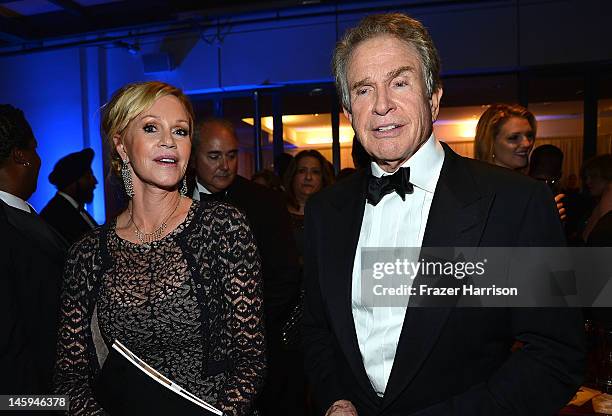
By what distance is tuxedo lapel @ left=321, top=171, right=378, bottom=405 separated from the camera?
4.74 feet

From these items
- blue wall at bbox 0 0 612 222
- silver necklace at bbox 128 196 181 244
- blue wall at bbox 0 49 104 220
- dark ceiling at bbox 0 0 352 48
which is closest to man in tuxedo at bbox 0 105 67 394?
silver necklace at bbox 128 196 181 244

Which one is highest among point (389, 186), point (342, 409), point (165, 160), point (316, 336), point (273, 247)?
point (165, 160)

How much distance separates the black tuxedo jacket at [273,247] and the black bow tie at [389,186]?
1.30m

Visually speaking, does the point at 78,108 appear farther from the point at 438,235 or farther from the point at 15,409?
the point at 438,235

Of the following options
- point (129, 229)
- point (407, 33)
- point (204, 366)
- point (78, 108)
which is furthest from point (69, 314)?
point (78, 108)

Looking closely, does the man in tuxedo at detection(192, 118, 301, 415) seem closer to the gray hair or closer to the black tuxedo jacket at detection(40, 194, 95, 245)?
the gray hair

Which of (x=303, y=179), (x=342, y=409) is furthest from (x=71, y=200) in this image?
(x=342, y=409)

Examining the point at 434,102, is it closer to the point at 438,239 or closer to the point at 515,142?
the point at 438,239

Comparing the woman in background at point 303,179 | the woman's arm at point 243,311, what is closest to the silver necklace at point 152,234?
the woman's arm at point 243,311

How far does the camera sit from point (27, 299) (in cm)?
185

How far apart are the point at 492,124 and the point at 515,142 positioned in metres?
0.17

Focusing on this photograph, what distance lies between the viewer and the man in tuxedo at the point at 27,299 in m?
1.79

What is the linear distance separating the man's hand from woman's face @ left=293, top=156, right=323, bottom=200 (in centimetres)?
305

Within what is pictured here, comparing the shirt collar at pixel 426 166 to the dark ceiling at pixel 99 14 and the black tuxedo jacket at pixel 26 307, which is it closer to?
the black tuxedo jacket at pixel 26 307
